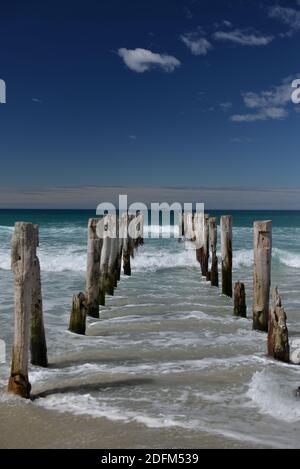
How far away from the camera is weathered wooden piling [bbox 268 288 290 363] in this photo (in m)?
6.75

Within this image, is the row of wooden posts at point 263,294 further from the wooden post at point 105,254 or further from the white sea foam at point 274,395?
the wooden post at point 105,254

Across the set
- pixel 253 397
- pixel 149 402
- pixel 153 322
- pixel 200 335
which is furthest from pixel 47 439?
pixel 153 322

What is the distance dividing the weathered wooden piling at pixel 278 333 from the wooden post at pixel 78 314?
10.2 feet

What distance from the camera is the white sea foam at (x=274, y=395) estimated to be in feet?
16.7

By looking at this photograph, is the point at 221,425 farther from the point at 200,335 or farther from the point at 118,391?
the point at 200,335

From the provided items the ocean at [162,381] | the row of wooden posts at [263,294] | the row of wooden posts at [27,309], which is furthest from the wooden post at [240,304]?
the row of wooden posts at [27,309]

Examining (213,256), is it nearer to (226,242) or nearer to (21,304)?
(226,242)

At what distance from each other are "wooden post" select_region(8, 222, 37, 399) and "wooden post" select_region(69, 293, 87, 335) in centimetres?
289

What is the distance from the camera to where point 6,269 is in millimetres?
21438

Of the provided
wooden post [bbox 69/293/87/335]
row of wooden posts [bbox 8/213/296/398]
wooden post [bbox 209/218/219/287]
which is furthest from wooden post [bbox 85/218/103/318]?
wooden post [bbox 209/218/219/287]

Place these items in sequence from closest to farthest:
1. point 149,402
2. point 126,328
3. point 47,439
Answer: point 47,439 < point 149,402 < point 126,328

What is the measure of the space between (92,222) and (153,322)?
2.35m

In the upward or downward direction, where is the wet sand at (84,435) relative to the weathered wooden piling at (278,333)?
downward
